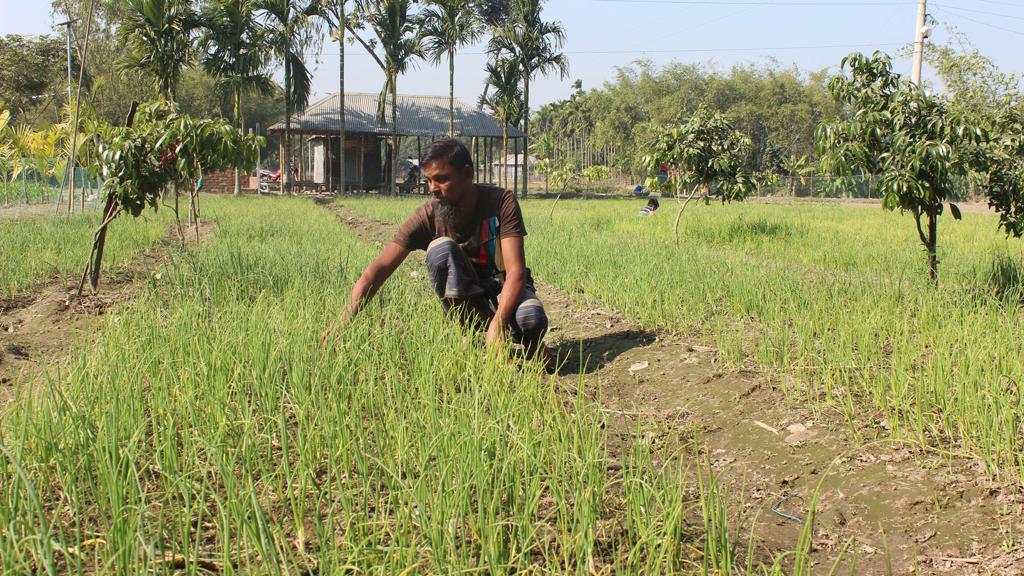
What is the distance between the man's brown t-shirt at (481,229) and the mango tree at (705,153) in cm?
579

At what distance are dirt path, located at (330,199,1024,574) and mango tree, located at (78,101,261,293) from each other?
9.50 feet

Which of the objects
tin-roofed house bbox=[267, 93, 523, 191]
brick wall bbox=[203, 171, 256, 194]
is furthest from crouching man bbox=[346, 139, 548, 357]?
brick wall bbox=[203, 171, 256, 194]

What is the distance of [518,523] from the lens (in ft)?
5.50

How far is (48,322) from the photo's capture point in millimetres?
4258

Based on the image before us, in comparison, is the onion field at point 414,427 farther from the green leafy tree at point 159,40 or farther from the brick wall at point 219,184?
the brick wall at point 219,184

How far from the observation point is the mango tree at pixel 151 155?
192 inches

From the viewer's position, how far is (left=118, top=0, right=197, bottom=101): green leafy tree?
17.0 metres

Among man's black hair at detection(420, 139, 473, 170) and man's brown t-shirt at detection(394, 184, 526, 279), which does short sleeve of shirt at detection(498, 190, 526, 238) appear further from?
man's black hair at detection(420, 139, 473, 170)

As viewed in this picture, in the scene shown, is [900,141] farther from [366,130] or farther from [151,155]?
[366,130]

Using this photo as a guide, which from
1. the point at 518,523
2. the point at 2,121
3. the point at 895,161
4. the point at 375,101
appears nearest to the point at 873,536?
the point at 518,523

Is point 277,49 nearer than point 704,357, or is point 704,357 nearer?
point 704,357

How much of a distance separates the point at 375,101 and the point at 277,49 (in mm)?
7829

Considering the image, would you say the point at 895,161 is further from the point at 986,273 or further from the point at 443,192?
the point at 443,192

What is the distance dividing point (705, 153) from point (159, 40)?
43.0ft
